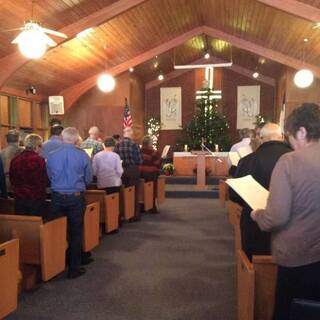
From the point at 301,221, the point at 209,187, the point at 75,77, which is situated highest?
the point at 75,77

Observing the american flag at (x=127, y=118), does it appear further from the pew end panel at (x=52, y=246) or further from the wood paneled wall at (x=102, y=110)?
the pew end panel at (x=52, y=246)

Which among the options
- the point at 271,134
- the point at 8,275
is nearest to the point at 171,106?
the point at 271,134

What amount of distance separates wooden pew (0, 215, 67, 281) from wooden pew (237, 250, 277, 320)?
1.75 metres

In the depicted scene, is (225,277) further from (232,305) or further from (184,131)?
(184,131)

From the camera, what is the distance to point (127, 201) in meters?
6.07

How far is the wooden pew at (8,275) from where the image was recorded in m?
2.57

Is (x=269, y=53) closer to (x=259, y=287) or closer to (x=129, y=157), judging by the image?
(x=129, y=157)

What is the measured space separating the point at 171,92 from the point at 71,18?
27.7 feet

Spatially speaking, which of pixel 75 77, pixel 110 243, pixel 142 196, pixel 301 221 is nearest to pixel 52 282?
pixel 110 243

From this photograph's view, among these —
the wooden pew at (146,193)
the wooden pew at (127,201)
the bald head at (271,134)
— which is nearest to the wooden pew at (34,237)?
the bald head at (271,134)

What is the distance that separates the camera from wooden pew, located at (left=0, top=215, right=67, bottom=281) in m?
3.25

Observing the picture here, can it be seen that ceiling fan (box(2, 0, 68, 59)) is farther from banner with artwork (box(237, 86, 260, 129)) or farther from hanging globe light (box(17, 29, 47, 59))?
banner with artwork (box(237, 86, 260, 129))

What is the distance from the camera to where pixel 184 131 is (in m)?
14.0

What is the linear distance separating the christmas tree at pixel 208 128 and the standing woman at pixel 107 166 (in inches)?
298
